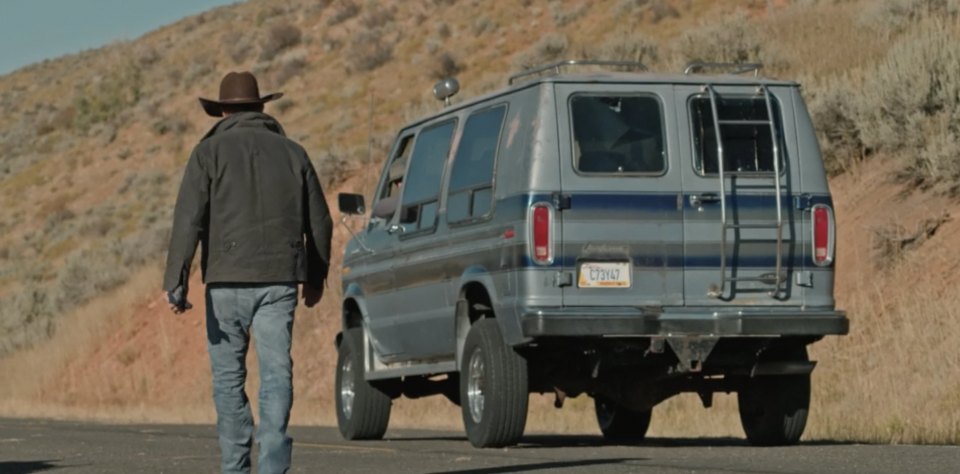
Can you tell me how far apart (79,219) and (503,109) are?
43.2 metres

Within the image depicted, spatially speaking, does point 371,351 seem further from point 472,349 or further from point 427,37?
point 427,37

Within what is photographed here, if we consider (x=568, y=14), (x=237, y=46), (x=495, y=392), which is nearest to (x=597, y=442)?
(x=495, y=392)

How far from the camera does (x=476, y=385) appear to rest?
13289 millimetres

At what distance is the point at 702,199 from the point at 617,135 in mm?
703

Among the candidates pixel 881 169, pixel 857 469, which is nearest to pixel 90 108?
pixel 881 169

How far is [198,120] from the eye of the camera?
60.6 meters

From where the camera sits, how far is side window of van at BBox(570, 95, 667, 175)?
1257cm

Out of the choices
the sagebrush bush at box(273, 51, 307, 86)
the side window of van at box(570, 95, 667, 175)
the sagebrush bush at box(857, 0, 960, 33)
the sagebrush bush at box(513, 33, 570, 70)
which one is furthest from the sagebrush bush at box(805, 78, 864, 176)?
the sagebrush bush at box(273, 51, 307, 86)

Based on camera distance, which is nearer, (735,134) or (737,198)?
(737,198)

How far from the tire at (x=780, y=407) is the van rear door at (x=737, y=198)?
811mm

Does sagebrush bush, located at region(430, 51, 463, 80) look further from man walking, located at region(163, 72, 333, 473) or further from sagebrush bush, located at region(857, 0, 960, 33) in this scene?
man walking, located at region(163, 72, 333, 473)

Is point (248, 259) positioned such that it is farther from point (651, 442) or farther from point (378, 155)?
point (378, 155)

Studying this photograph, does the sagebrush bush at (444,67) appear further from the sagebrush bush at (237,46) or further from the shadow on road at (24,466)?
the shadow on road at (24,466)

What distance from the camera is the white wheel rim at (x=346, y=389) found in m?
15.9
